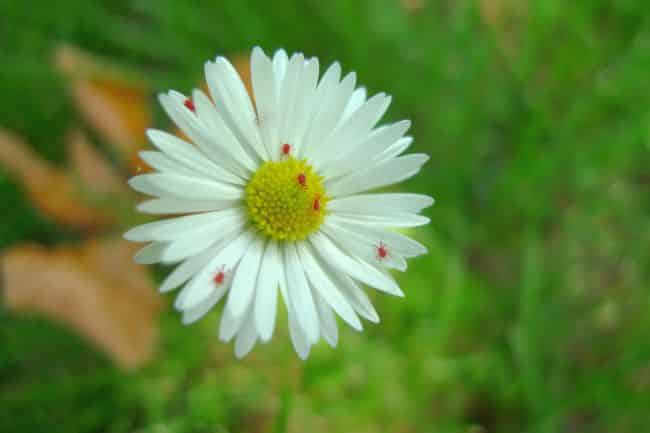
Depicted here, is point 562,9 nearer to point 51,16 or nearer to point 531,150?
point 531,150

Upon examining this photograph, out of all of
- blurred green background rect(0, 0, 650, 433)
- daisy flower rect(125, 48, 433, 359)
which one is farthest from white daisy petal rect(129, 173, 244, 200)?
blurred green background rect(0, 0, 650, 433)

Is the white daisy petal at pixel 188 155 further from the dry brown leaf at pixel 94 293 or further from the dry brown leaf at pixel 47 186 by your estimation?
the dry brown leaf at pixel 47 186

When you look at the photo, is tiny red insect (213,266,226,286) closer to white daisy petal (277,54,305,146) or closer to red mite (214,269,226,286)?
red mite (214,269,226,286)

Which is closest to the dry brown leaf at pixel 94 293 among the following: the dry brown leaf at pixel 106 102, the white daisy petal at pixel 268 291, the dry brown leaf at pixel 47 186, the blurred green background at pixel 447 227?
the blurred green background at pixel 447 227

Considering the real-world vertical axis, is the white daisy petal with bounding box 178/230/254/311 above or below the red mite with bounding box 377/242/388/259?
below

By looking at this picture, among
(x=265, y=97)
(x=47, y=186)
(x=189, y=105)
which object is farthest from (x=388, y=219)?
(x=47, y=186)

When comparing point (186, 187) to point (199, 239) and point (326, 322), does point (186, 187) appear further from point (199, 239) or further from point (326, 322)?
point (326, 322)
